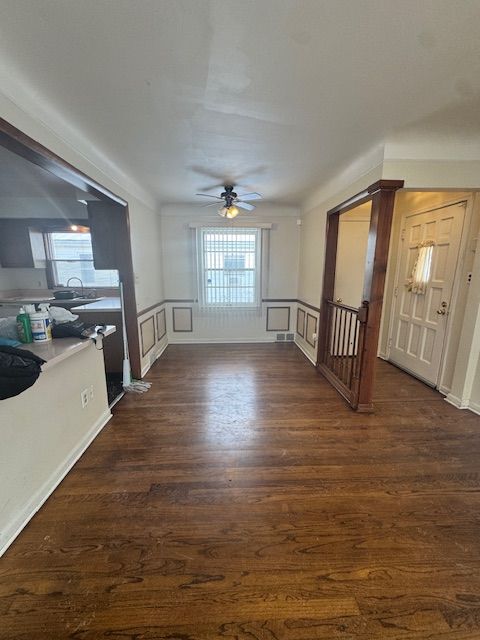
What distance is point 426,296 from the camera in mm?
3180

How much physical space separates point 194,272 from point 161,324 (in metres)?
1.13

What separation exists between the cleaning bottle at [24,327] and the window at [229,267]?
10.2ft

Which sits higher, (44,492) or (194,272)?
(194,272)

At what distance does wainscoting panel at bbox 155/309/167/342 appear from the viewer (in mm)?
4297

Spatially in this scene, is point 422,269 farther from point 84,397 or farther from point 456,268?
point 84,397

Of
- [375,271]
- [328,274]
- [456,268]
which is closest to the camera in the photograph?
[375,271]

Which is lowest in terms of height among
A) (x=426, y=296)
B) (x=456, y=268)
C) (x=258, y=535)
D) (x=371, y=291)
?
(x=258, y=535)

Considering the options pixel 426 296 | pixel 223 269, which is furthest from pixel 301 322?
pixel 426 296

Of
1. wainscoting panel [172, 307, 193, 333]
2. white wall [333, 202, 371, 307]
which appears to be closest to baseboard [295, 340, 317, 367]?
white wall [333, 202, 371, 307]

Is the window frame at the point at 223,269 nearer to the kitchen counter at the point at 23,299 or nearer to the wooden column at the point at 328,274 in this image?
the wooden column at the point at 328,274

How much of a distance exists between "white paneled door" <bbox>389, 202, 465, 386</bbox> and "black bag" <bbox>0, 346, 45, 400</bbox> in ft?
12.5

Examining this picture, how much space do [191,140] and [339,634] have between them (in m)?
3.11

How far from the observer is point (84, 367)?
2088 millimetres

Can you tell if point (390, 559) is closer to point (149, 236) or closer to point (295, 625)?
point (295, 625)
